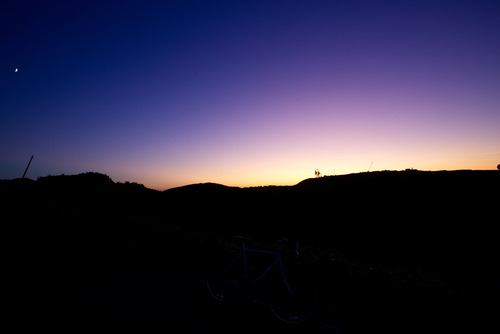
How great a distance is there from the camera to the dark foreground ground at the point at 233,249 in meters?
3.08

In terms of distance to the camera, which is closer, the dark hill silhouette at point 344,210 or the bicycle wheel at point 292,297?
the bicycle wheel at point 292,297

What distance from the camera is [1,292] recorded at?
11.6ft

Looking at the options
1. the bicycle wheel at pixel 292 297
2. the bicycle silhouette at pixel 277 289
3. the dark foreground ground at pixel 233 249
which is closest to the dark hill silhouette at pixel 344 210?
the dark foreground ground at pixel 233 249

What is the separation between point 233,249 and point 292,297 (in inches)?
173

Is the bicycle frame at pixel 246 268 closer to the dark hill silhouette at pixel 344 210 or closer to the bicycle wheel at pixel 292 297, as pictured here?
the bicycle wheel at pixel 292 297

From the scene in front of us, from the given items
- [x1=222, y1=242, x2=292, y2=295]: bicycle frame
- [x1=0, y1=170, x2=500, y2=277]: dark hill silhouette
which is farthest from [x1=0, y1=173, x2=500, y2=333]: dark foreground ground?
[x1=222, y1=242, x2=292, y2=295]: bicycle frame

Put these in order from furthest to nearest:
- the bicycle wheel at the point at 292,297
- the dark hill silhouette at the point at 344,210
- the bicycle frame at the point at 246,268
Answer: the dark hill silhouette at the point at 344,210 < the bicycle frame at the point at 246,268 < the bicycle wheel at the point at 292,297

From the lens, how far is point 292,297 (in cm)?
314

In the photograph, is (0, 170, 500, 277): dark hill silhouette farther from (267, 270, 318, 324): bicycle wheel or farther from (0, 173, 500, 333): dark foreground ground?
(267, 270, 318, 324): bicycle wheel

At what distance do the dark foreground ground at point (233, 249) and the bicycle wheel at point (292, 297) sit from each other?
0.15 m

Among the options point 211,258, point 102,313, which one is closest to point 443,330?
point 211,258

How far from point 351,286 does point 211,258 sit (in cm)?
377

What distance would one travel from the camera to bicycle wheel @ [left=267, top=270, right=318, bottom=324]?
9.84 feet

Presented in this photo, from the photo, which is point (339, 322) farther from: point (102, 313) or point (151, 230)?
point (151, 230)
